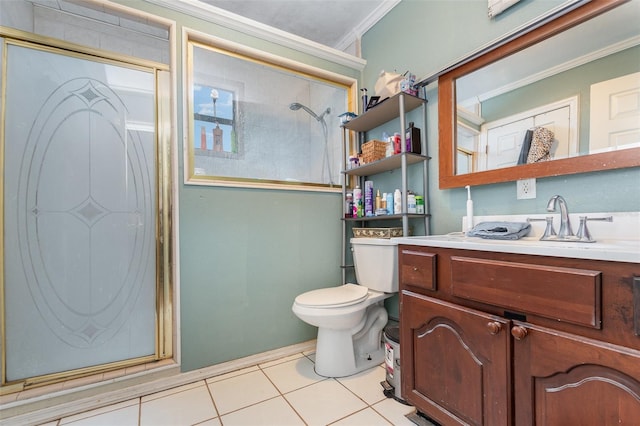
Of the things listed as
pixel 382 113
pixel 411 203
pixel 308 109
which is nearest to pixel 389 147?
pixel 382 113

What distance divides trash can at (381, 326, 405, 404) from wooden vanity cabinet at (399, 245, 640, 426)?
0.55ft

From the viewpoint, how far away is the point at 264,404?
143 cm

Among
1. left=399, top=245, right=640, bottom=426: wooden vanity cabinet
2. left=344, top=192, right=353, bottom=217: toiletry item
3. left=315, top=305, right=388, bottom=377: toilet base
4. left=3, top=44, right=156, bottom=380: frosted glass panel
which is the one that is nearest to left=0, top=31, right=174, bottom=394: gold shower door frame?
left=3, top=44, right=156, bottom=380: frosted glass panel

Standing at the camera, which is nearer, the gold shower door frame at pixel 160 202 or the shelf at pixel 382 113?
the gold shower door frame at pixel 160 202

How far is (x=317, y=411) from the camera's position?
1.36 meters

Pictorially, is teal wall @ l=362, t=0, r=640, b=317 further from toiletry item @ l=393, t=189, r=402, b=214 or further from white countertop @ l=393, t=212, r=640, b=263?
toiletry item @ l=393, t=189, r=402, b=214

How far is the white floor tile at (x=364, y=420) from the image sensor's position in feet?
4.15

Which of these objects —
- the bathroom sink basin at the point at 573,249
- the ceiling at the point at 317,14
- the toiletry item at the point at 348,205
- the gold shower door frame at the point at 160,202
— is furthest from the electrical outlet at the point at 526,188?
the gold shower door frame at the point at 160,202

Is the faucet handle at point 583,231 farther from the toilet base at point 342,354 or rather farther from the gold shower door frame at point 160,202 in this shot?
the gold shower door frame at point 160,202

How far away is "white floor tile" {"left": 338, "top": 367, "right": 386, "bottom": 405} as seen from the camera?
4.79ft

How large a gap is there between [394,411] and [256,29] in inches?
92.0

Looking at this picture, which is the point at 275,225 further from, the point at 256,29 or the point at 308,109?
the point at 256,29

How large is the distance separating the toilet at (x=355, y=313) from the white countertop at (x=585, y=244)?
444 millimetres

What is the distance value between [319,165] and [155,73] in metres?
1.22
